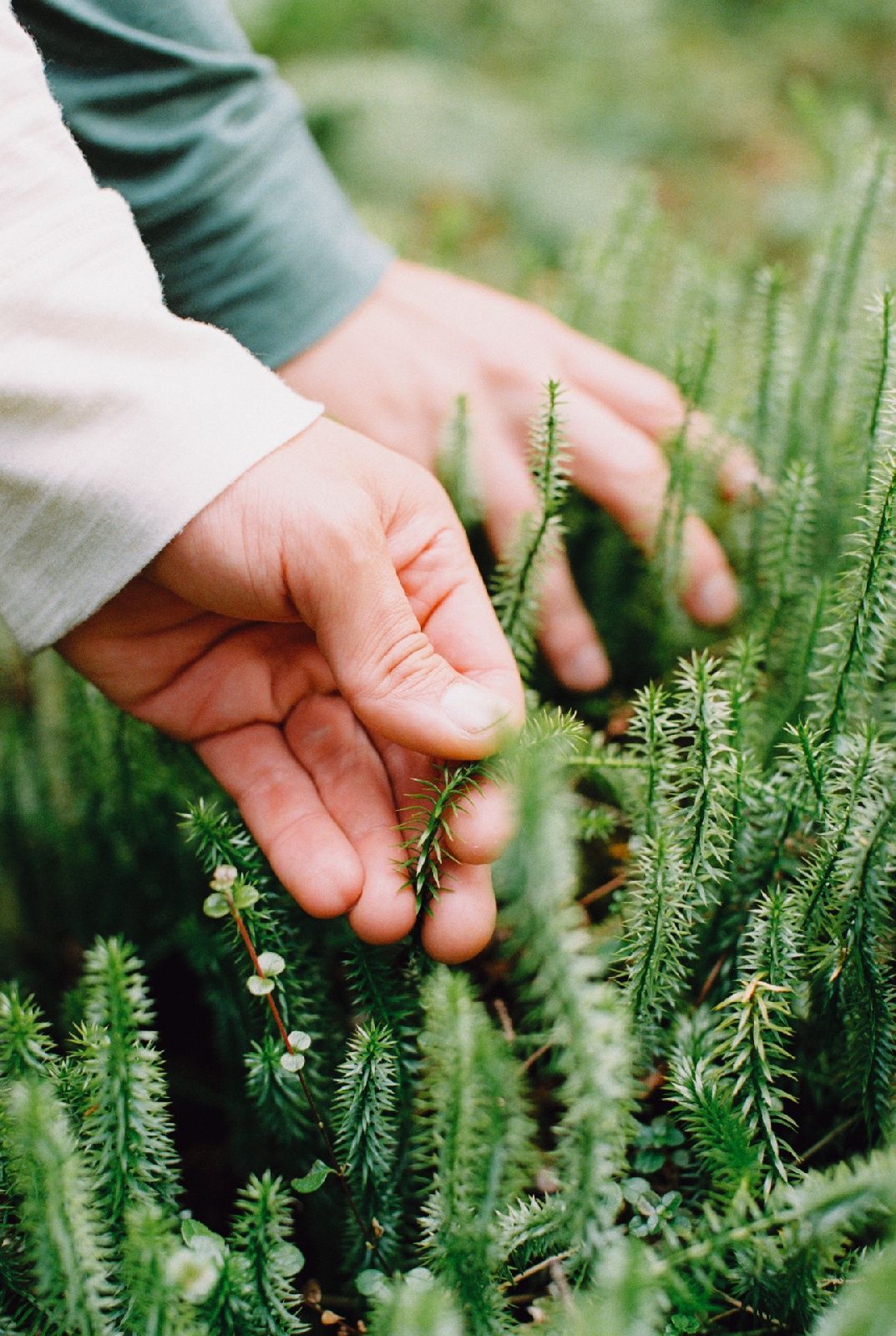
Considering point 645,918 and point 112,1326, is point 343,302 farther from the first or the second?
point 112,1326

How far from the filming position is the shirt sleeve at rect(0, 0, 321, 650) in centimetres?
126

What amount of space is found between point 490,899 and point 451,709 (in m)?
0.23

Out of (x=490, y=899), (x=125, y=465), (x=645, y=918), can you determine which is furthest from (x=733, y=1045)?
(x=125, y=465)

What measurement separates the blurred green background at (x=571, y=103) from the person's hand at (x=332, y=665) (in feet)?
8.43

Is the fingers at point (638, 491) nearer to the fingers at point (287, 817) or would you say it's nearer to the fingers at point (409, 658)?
the fingers at point (409, 658)

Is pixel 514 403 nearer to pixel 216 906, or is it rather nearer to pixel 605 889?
pixel 605 889

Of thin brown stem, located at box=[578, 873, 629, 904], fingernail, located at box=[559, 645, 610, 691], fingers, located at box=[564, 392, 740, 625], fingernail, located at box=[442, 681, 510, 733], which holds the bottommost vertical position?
thin brown stem, located at box=[578, 873, 629, 904]

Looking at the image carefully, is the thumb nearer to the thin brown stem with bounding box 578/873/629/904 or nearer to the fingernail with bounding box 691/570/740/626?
the thin brown stem with bounding box 578/873/629/904

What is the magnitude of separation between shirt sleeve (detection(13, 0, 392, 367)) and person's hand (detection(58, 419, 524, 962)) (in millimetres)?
651

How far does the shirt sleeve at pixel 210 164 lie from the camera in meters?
1.68

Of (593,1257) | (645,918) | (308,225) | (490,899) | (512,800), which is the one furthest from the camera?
(308,225)

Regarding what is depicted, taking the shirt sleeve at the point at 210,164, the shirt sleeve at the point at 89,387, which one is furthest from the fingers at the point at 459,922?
the shirt sleeve at the point at 210,164

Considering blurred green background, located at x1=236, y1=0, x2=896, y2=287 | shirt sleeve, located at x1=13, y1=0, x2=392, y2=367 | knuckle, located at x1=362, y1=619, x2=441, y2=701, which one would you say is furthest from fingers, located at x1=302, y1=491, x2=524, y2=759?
blurred green background, located at x1=236, y1=0, x2=896, y2=287

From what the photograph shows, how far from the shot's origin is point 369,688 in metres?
1.21
